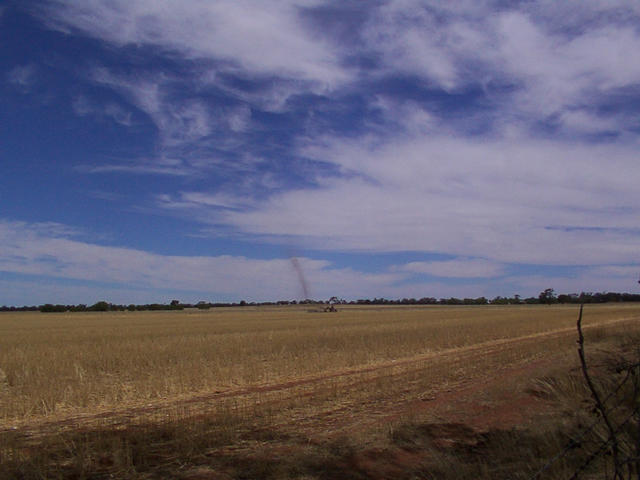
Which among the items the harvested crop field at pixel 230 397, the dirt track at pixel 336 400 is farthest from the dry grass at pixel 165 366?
the dirt track at pixel 336 400

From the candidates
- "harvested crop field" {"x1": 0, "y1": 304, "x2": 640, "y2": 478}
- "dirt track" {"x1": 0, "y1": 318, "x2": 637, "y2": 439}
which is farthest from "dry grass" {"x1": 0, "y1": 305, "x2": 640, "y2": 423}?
"dirt track" {"x1": 0, "y1": 318, "x2": 637, "y2": 439}

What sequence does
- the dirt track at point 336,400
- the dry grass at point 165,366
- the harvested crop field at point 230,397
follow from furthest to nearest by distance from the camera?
the dry grass at point 165,366 < the dirt track at point 336,400 < the harvested crop field at point 230,397

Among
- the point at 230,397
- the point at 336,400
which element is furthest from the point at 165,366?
the point at 336,400

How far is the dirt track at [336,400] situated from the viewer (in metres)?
10.5

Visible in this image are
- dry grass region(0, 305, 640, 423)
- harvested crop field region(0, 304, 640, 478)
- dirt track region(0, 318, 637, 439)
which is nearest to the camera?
harvested crop field region(0, 304, 640, 478)

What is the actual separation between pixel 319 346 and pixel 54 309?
549 feet

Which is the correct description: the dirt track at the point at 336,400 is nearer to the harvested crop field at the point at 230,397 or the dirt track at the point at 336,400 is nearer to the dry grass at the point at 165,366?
the harvested crop field at the point at 230,397

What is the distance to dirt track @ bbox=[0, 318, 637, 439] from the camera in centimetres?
1050

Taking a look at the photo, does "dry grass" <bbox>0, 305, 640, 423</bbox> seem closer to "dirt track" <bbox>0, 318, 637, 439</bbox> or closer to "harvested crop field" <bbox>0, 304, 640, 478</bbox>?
"harvested crop field" <bbox>0, 304, 640, 478</bbox>

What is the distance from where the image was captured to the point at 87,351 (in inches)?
912

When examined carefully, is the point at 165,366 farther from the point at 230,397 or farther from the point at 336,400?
the point at 336,400

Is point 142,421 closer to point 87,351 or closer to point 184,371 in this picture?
point 184,371

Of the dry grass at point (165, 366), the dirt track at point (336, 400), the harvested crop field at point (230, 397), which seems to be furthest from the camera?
the dry grass at point (165, 366)

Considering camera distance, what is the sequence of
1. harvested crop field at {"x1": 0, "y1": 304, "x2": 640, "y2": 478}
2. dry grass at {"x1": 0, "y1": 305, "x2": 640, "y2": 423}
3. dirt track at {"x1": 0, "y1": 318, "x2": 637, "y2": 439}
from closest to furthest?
harvested crop field at {"x1": 0, "y1": 304, "x2": 640, "y2": 478}
dirt track at {"x1": 0, "y1": 318, "x2": 637, "y2": 439}
dry grass at {"x1": 0, "y1": 305, "x2": 640, "y2": 423}
